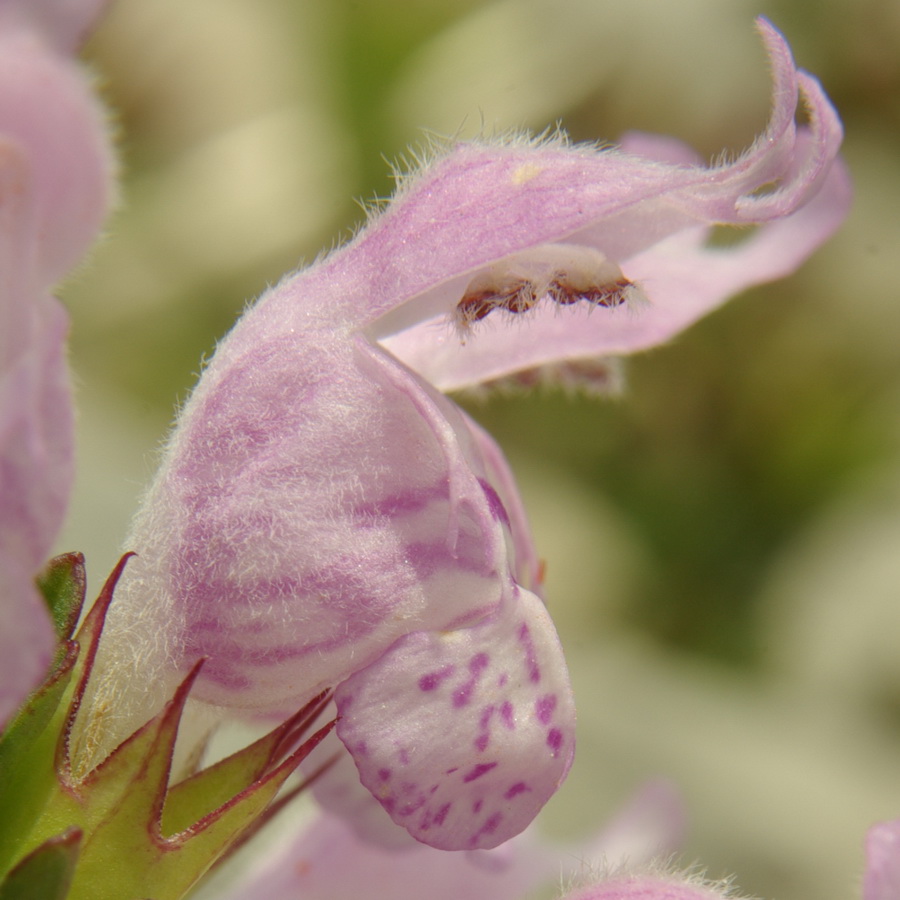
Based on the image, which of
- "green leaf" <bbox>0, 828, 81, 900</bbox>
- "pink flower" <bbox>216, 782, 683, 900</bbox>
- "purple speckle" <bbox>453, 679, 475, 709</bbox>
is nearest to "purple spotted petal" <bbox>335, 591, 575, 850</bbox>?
"purple speckle" <bbox>453, 679, 475, 709</bbox>

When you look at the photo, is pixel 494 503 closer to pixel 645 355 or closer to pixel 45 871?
pixel 45 871

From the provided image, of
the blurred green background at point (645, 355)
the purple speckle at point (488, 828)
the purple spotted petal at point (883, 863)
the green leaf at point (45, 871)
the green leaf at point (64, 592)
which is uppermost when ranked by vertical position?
the green leaf at point (64, 592)

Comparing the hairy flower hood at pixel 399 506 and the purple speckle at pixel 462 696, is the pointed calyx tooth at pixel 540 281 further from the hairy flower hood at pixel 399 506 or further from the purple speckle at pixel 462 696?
the purple speckle at pixel 462 696

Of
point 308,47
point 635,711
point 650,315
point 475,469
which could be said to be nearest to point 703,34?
point 308,47

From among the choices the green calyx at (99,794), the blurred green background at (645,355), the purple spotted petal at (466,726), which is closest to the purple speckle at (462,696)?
the purple spotted petal at (466,726)

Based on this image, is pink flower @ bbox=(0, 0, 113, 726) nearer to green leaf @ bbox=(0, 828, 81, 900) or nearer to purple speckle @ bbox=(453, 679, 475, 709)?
green leaf @ bbox=(0, 828, 81, 900)
